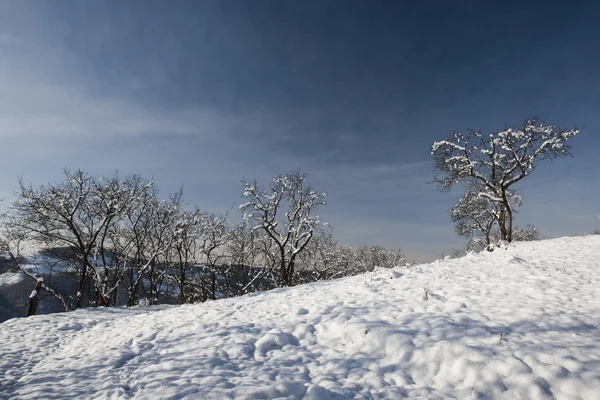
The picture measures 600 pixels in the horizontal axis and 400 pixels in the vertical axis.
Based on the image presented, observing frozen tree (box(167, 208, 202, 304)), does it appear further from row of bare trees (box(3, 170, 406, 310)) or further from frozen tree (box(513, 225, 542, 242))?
frozen tree (box(513, 225, 542, 242))

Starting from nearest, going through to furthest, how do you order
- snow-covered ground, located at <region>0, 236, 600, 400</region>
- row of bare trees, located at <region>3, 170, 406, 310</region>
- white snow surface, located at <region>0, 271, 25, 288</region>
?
snow-covered ground, located at <region>0, 236, 600, 400</region> < row of bare trees, located at <region>3, 170, 406, 310</region> < white snow surface, located at <region>0, 271, 25, 288</region>

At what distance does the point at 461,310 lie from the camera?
6707 mm

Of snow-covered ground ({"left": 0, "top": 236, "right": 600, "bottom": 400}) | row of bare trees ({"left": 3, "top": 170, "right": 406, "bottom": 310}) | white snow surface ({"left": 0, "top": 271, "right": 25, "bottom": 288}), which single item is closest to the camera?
snow-covered ground ({"left": 0, "top": 236, "right": 600, "bottom": 400})

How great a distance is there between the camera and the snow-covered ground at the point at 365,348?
14.4ft

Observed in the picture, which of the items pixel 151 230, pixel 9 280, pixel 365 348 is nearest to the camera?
pixel 365 348

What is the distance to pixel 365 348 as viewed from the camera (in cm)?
571

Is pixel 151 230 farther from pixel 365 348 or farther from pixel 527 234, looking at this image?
pixel 527 234

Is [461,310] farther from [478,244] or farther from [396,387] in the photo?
[478,244]

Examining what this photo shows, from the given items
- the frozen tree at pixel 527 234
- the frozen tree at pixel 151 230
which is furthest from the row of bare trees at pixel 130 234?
the frozen tree at pixel 527 234

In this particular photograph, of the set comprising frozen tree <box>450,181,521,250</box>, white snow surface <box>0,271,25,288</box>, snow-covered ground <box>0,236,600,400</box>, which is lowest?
white snow surface <box>0,271,25,288</box>

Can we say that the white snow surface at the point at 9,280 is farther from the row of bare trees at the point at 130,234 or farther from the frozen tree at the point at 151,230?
the frozen tree at the point at 151,230

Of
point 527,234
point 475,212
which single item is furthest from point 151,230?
point 527,234

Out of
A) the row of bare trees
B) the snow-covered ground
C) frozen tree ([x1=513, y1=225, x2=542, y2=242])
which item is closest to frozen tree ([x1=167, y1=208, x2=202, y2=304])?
the row of bare trees

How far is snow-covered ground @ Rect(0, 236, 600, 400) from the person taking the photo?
14.4ft
